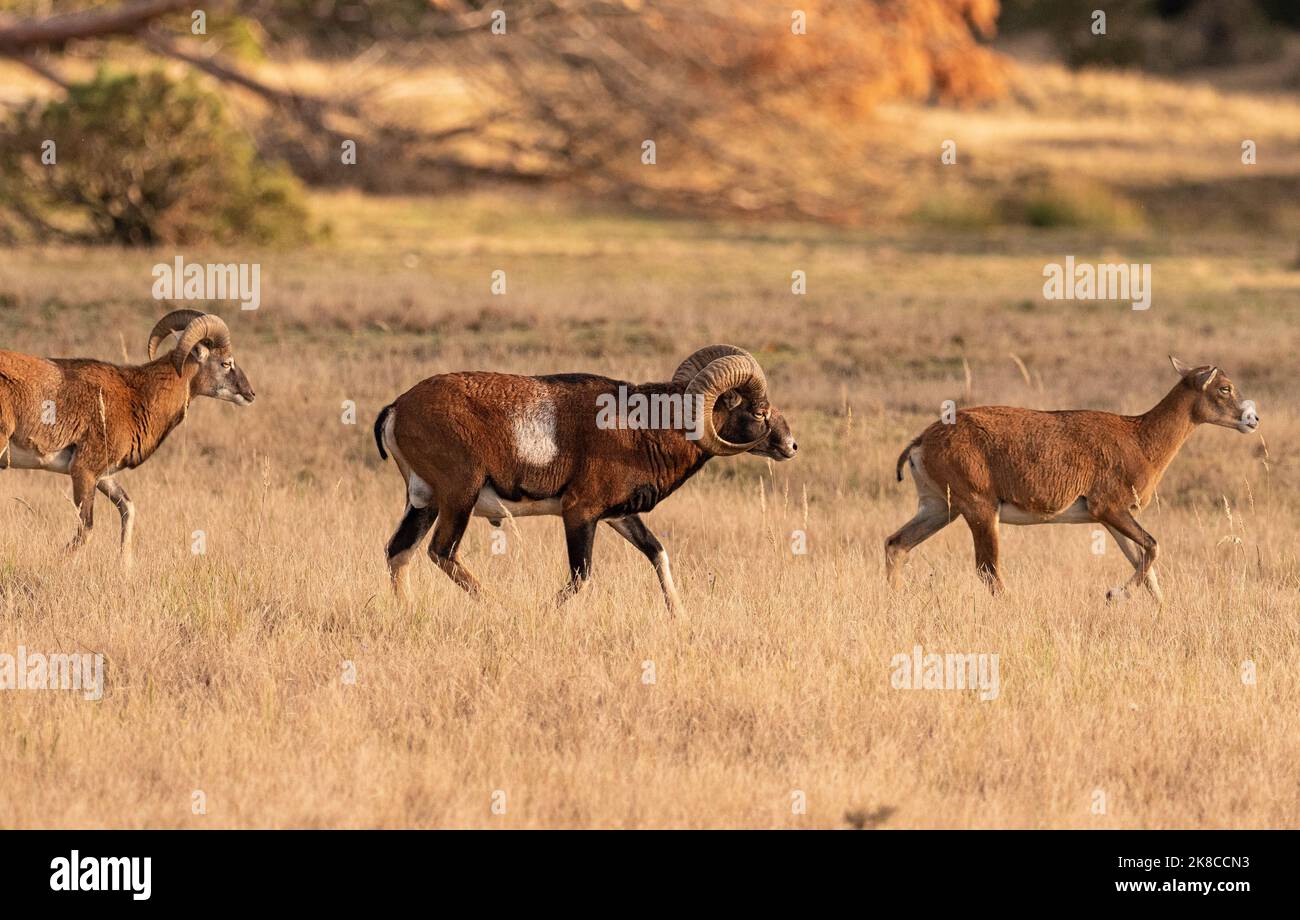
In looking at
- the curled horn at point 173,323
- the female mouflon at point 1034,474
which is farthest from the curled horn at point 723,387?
the curled horn at point 173,323

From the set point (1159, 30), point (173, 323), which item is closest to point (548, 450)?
point (173, 323)

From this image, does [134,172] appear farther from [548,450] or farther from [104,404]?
[548,450]

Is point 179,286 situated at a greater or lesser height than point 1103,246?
lesser

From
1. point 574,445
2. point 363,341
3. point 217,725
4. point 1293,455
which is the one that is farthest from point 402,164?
point 217,725

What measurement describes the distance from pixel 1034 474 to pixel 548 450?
2.75 m

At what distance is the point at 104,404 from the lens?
429 inches

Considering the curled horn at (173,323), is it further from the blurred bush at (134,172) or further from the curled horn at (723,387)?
the blurred bush at (134,172)

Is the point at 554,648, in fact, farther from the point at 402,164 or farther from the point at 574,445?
the point at 402,164

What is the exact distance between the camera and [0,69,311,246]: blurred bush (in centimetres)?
2498

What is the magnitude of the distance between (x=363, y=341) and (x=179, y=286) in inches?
151

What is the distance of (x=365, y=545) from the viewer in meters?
11.3

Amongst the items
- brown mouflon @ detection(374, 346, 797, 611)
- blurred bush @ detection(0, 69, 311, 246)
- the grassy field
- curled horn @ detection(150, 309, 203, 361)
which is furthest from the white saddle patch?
blurred bush @ detection(0, 69, 311, 246)

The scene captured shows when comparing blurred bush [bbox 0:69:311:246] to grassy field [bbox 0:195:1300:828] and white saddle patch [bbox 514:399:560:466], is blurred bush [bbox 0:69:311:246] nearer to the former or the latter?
grassy field [bbox 0:195:1300:828]

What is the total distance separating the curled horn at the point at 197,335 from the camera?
37.2 ft
